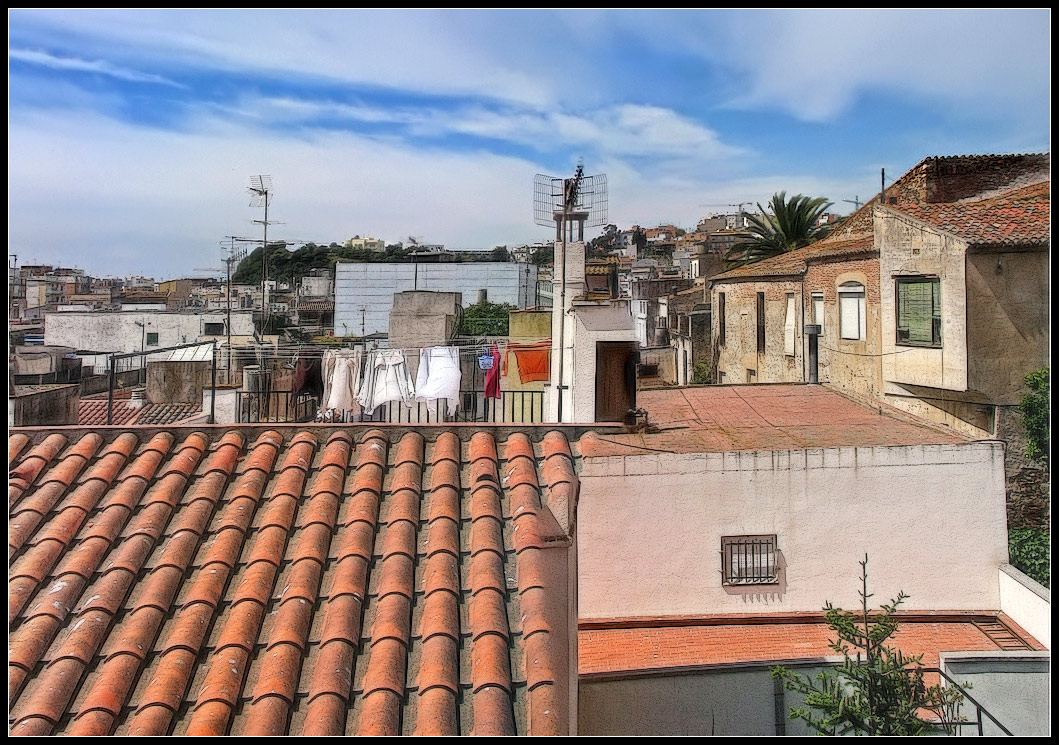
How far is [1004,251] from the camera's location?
14430 mm

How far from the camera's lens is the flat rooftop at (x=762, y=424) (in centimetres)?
1077

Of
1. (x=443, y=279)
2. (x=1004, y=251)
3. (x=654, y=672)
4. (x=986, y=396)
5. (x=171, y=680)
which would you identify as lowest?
(x=654, y=672)

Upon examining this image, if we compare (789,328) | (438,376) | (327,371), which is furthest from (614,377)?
(789,328)

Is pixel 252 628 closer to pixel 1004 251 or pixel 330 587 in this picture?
pixel 330 587

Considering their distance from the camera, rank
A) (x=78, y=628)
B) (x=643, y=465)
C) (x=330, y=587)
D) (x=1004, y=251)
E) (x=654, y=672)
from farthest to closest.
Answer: (x=1004, y=251) < (x=643, y=465) < (x=654, y=672) < (x=330, y=587) < (x=78, y=628)

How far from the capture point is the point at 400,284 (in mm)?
34000

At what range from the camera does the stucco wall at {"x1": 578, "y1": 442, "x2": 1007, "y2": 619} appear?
406 inches

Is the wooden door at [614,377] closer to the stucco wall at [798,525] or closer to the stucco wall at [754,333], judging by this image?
the stucco wall at [798,525]

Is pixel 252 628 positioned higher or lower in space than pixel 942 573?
higher

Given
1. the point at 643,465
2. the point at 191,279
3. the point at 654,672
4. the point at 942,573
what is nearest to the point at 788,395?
the point at 942,573

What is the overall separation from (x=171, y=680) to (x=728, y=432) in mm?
9367

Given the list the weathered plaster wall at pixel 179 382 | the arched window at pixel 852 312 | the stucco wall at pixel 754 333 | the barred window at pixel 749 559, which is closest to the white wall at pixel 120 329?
the weathered plaster wall at pixel 179 382

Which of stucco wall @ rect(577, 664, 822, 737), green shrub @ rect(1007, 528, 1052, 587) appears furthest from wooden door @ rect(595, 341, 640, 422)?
green shrub @ rect(1007, 528, 1052, 587)

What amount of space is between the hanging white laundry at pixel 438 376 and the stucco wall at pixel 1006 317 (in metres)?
9.28
